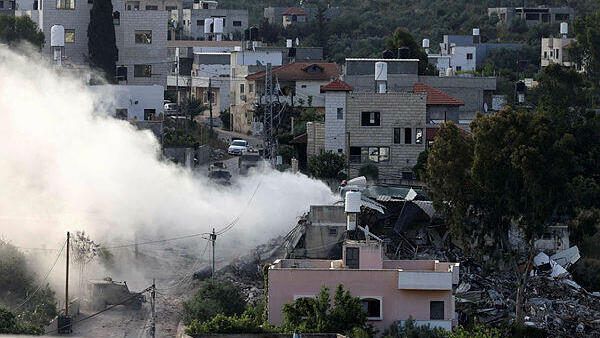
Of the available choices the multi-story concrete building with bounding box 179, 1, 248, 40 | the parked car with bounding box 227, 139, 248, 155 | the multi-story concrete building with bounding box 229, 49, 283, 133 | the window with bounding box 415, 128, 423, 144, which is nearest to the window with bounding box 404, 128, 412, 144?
the window with bounding box 415, 128, 423, 144

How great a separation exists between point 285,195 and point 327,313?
581 inches

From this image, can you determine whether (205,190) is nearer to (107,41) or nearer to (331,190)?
(331,190)

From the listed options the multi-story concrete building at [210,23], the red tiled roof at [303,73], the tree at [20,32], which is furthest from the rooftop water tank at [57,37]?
the multi-story concrete building at [210,23]

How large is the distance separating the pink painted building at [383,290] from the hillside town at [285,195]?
0.04 metres

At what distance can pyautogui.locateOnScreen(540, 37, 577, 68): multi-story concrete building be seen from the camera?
78094 mm

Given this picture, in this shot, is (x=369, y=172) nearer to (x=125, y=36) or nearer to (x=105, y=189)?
(x=105, y=189)

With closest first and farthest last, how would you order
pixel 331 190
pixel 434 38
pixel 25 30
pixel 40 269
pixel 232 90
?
pixel 40 269
pixel 331 190
pixel 25 30
pixel 232 90
pixel 434 38

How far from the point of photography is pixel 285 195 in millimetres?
44469

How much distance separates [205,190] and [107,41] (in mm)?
18508

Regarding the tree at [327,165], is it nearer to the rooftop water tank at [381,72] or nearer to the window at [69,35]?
the rooftop water tank at [381,72]

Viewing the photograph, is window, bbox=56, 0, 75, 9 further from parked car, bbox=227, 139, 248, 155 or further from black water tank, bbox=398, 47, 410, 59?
black water tank, bbox=398, 47, 410, 59

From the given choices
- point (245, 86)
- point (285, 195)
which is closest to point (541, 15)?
point (245, 86)

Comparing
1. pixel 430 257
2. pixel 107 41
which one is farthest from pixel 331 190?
pixel 107 41

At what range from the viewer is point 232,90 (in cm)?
6756
